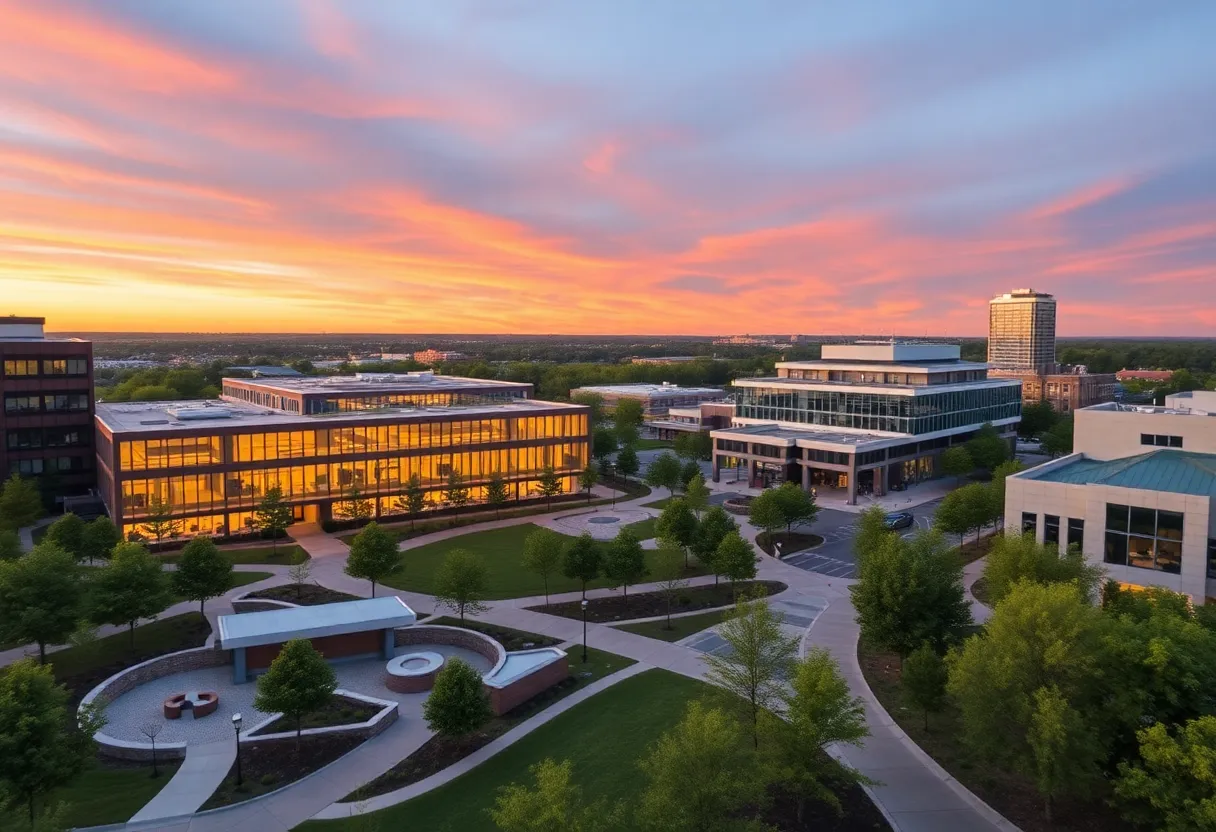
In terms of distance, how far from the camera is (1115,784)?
2072cm

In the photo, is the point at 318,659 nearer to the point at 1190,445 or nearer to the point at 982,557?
the point at 982,557

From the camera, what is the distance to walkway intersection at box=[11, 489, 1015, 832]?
23938 millimetres

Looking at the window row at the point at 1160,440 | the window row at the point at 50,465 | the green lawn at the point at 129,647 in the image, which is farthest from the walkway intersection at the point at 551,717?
the window row at the point at 50,465

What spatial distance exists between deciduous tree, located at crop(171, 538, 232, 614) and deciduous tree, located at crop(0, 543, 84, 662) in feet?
19.0

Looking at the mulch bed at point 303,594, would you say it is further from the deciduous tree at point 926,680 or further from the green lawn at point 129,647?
the deciduous tree at point 926,680

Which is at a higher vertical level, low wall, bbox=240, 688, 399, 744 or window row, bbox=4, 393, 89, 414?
window row, bbox=4, 393, 89, 414

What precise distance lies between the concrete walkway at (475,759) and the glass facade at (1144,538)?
82.0ft

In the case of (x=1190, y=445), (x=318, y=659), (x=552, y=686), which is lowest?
(x=552, y=686)

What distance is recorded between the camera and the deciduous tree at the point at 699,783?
60.2 feet

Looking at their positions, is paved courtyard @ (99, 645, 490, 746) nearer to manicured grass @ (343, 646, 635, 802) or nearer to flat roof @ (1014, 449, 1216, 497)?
manicured grass @ (343, 646, 635, 802)

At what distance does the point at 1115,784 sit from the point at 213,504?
6105 centimetres

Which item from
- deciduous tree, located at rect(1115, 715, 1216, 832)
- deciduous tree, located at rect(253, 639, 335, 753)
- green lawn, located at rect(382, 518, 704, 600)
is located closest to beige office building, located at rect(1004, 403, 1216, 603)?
deciduous tree, located at rect(1115, 715, 1216, 832)

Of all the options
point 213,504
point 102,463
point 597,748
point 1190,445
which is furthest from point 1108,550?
point 102,463

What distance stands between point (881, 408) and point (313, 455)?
58.5 m
